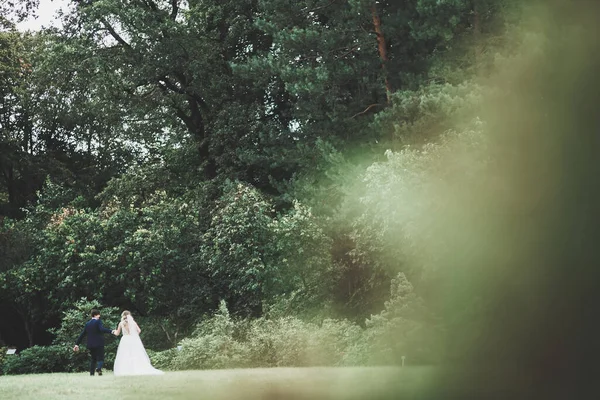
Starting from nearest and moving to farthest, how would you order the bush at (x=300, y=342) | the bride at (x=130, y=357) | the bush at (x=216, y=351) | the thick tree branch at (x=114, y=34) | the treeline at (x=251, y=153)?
the bride at (x=130, y=357), the bush at (x=300, y=342), the bush at (x=216, y=351), the treeline at (x=251, y=153), the thick tree branch at (x=114, y=34)

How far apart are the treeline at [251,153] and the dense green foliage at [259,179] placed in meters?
0.08

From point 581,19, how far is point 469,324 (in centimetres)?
811

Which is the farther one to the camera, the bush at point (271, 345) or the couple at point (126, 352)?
the bush at point (271, 345)

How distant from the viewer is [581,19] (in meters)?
9.97

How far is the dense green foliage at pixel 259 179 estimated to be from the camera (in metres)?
22.4

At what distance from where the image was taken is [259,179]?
3325 centimetres

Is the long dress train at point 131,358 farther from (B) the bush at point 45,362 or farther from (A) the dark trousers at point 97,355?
(B) the bush at point 45,362

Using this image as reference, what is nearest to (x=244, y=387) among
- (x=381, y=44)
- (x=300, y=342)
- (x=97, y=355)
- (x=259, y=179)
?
(x=97, y=355)

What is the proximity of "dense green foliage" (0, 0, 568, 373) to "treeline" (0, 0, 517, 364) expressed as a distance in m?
0.08

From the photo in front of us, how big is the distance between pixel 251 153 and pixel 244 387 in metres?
16.2

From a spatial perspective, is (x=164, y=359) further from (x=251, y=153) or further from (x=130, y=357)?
(x=251, y=153)

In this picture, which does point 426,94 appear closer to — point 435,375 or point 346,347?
point 346,347

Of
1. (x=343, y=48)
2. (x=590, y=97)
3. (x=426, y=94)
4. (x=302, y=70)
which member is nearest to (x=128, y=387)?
(x=590, y=97)

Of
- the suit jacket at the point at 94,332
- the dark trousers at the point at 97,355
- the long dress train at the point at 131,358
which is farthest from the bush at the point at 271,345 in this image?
the suit jacket at the point at 94,332
